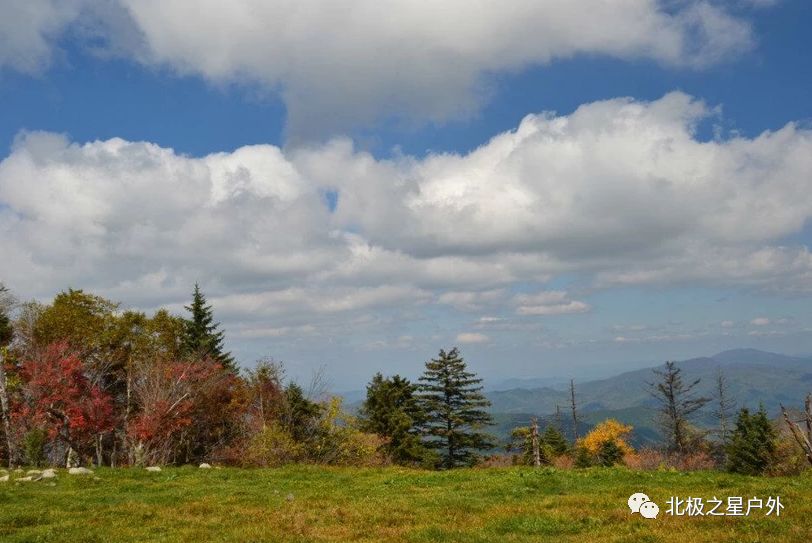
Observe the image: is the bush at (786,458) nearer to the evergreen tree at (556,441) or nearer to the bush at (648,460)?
the bush at (648,460)

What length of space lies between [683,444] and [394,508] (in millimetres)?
75288

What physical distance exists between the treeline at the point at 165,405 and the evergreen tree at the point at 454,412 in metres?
0.13

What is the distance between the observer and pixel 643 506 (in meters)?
14.5

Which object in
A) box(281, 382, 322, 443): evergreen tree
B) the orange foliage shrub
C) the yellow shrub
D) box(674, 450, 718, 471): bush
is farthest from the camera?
the yellow shrub

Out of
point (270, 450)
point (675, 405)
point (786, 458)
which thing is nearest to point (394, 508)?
point (270, 450)

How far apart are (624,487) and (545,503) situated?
391cm

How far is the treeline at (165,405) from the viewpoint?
1551 inches

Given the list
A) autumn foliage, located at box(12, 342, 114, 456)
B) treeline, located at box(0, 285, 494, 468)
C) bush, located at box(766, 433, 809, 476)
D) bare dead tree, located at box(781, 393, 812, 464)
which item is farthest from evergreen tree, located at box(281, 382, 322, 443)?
bare dead tree, located at box(781, 393, 812, 464)

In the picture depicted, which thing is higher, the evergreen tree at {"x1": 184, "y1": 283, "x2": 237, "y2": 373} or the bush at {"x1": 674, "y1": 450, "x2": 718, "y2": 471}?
the evergreen tree at {"x1": 184, "y1": 283, "x2": 237, "y2": 373}

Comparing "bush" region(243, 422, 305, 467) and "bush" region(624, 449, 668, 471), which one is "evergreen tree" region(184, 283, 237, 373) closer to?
"bush" region(243, 422, 305, 467)

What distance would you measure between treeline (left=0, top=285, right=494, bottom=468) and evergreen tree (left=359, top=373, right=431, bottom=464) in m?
0.22

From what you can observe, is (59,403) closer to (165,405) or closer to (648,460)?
(165,405)

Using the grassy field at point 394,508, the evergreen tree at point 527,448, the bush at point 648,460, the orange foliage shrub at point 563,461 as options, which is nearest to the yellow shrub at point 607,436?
the bush at point 648,460

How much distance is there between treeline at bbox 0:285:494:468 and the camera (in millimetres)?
39406
